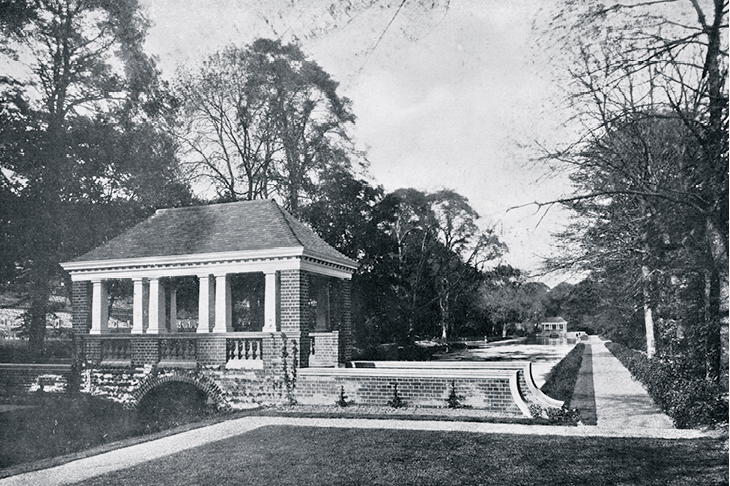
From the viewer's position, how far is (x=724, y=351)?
714 centimetres

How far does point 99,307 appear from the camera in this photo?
15336 millimetres

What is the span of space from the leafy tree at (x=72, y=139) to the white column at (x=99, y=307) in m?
1.59

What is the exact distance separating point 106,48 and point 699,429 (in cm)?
1147

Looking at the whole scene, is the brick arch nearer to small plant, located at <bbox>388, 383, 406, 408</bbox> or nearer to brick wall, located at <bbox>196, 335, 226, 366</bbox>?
brick wall, located at <bbox>196, 335, 226, 366</bbox>

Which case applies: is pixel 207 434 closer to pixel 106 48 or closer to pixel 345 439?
pixel 345 439

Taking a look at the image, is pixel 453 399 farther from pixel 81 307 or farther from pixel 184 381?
pixel 81 307

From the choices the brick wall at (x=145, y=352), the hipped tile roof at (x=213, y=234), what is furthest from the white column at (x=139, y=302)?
the brick wall at (x=145, y=352)

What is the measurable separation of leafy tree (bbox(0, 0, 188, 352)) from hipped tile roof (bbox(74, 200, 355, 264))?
1.19 metres

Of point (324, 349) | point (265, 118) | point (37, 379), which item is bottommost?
point (37, 379)

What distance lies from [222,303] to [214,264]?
0.93 metres

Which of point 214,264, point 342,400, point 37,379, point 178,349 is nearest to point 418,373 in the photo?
point 342,400

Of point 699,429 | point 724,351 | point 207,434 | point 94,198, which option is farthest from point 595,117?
point 94,198

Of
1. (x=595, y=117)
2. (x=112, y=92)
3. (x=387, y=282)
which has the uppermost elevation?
(x=112, y=92)

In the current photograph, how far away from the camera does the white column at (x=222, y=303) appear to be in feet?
46.9
